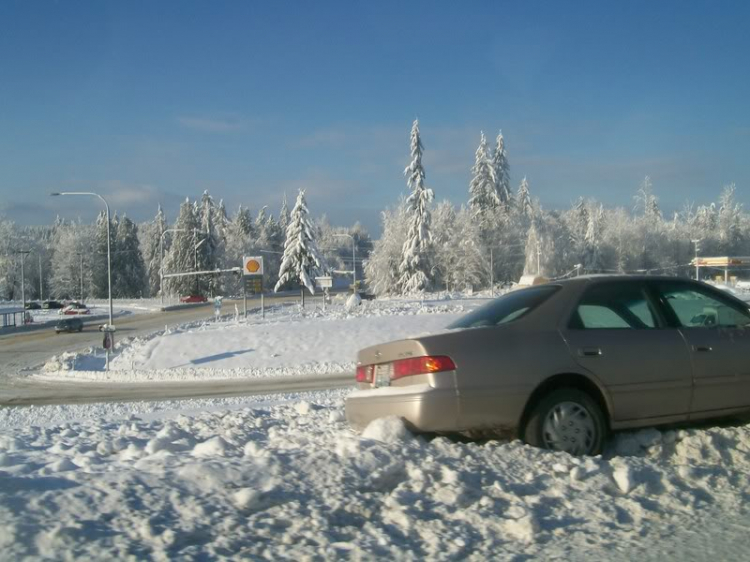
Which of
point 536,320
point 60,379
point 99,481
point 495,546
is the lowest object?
point 60,379

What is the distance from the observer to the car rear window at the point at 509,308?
6.52 metres

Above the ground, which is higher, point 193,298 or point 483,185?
point 483,185

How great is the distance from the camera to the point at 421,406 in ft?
19.2

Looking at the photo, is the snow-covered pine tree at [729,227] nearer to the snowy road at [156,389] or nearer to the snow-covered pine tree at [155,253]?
the snowy road at [156,389]

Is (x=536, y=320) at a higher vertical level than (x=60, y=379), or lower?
higher

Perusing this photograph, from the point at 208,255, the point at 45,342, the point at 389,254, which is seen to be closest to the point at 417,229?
the point at 389,254

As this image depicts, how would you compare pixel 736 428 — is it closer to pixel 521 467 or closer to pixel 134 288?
pixel 521 467

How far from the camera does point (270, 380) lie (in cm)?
2373

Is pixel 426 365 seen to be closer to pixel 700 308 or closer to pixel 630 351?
pixel 630 351

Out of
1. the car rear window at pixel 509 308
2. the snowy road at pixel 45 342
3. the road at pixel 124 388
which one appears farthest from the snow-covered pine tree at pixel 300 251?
the car rear window at pixel 509 308

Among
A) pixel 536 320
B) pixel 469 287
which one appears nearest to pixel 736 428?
pixel 536 320

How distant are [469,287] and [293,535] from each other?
74.0 metres

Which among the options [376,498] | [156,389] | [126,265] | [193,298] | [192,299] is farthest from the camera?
[126,265]

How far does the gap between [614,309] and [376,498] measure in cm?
309
